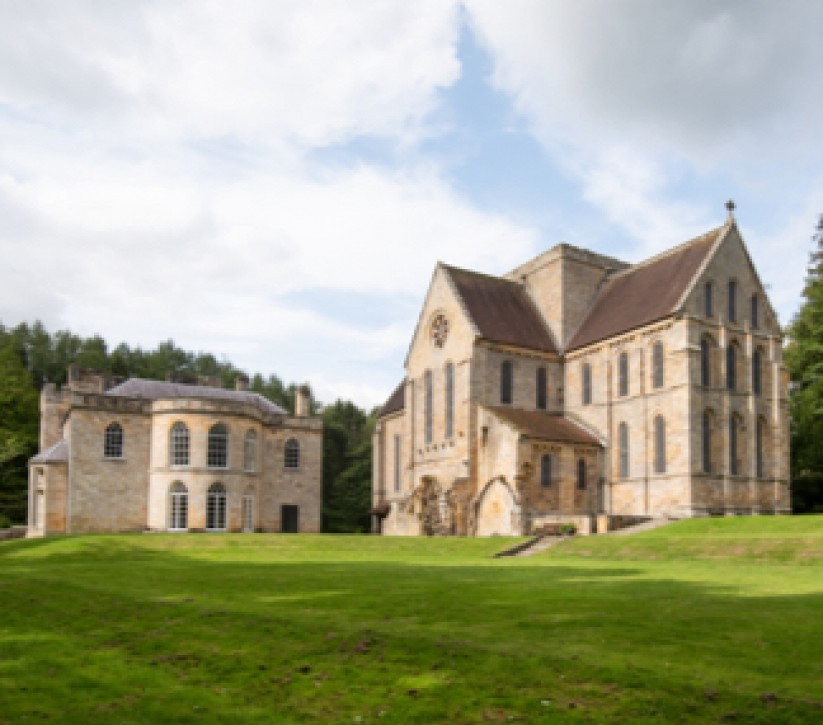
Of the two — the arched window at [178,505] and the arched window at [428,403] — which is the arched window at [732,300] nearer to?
the arched window at [428,403]

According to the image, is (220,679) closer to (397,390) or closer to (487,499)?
(487,499)

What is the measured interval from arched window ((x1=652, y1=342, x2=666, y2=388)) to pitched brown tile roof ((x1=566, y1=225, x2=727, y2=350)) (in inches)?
58.8

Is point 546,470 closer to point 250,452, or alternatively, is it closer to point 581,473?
point 581,473

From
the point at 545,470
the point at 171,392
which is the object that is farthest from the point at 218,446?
the point at 545,470

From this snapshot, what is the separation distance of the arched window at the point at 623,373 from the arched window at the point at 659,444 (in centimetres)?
306

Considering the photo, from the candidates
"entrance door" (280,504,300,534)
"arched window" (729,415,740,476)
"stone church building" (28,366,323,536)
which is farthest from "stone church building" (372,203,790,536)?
"stone church building" (28,366,323,536)

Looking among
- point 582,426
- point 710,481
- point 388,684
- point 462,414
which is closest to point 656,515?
point 710,481

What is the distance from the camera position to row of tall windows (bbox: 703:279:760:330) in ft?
146

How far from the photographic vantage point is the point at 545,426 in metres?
47.2

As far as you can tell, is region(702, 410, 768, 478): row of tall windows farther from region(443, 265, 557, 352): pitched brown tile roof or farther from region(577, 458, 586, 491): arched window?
region(443, 265, 557, 352): pitched brown tile roof

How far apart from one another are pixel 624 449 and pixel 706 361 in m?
6.38

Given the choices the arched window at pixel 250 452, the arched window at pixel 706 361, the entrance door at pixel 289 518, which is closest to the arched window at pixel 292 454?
the entrance door at pixel 289 518

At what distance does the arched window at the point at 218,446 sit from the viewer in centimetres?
4825

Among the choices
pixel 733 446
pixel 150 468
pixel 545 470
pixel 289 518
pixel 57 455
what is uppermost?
pixel 733 446
